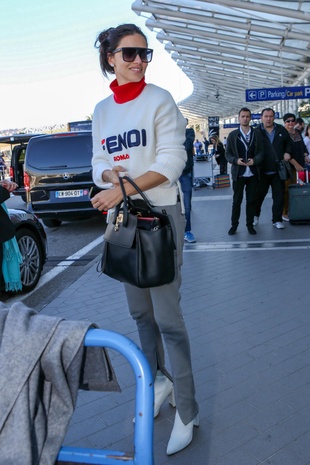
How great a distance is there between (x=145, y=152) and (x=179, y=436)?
1.50m

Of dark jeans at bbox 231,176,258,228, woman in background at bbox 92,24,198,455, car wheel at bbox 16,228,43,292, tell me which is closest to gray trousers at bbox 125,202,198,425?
woman in background at bbox 92,24,198,455

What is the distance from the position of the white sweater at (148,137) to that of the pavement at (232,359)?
1.35 m

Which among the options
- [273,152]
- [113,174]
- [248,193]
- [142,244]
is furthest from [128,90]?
[273,152]

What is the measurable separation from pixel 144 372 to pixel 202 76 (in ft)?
129

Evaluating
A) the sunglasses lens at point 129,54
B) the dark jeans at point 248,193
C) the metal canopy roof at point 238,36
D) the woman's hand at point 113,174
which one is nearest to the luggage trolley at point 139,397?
the woman's hand at point 113,174

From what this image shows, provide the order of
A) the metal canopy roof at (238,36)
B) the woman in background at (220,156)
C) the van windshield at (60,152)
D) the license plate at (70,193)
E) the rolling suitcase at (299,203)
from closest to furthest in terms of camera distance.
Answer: the rolling suitcase at (299,203) < the license plate at (70,193) < the van windshield at (60,152) < the metal canopy roof at (238,36) < the woman in background at (220,156)

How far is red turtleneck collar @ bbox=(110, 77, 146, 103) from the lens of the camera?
2.21 metres

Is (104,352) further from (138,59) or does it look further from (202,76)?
(202,76)

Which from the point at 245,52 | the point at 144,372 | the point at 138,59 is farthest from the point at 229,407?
the point at 245,52

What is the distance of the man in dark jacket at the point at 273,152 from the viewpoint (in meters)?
7.55

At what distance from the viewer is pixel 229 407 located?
2770 millimetres

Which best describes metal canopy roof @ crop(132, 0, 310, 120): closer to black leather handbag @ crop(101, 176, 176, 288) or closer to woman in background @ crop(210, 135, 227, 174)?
→ woman in background @ crop(210, 135, 227, 174)

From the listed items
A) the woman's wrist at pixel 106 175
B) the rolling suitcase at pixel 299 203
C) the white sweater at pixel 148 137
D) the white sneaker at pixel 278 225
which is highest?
the white sweater at pixel 148 137

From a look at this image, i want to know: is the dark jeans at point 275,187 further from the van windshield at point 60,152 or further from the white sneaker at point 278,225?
the van windshield at point 60,152
